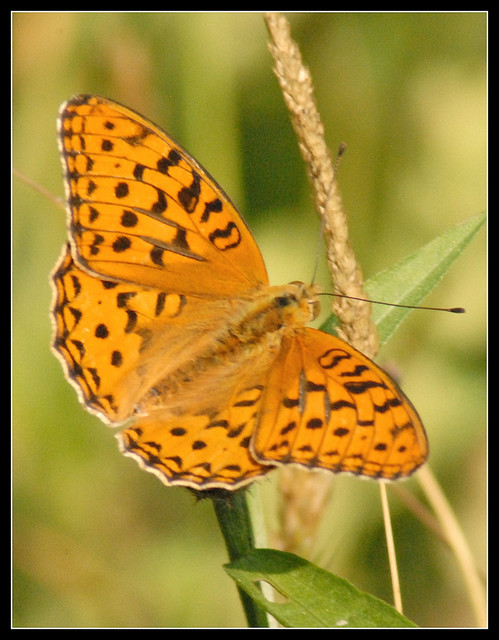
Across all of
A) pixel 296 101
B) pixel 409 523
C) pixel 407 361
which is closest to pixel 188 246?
pixel 296 101

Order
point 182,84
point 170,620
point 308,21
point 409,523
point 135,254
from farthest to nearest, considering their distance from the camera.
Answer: point 308,21 → point 182,84 → point 409,523 → point 170,620 → point 135,254

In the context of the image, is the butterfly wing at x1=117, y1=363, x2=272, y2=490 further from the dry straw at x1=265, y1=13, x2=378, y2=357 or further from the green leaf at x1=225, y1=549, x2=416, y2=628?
the dry straw at x1=265, y1=13, x2=378, y2=357

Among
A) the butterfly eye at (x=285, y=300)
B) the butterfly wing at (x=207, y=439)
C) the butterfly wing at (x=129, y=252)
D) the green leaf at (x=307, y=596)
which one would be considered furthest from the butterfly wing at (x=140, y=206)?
the green leaf at (x=307, y=596)

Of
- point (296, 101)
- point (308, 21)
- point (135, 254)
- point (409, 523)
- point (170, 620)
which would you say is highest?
point (308, 21)

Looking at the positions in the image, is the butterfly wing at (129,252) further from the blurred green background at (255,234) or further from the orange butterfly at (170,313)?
the blurred green background at (255,234)

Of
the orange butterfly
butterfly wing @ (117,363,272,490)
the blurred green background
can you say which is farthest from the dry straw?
the blurred green background

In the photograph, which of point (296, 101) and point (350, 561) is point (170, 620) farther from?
point (296, 101)
